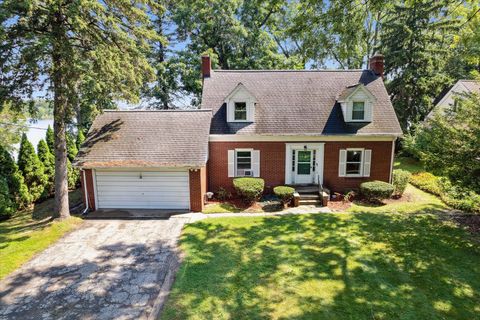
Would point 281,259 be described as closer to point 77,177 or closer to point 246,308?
point 246,308

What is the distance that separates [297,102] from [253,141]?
3.74m

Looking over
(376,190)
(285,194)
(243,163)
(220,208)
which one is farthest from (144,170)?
(376,190)

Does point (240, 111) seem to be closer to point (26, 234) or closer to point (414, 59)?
point (26, 234)

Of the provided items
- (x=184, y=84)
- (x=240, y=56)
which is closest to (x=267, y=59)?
(x=240, y=56)

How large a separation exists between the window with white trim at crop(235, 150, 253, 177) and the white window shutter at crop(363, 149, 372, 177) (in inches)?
243


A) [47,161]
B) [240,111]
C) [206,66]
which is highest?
[206,66]

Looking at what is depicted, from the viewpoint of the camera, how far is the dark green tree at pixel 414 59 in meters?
24.0

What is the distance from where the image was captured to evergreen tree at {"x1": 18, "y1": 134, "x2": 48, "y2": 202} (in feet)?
44.7

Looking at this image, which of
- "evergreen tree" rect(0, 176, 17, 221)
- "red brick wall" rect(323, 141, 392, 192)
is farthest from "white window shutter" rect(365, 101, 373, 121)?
"evergreen tree" rect(0, 176, 17, 221)

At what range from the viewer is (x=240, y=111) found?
15102 mm

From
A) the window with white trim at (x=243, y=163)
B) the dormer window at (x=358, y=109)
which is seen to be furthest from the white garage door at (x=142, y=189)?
the dormer window at (x=358, y=109)

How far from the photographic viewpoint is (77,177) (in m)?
17.3

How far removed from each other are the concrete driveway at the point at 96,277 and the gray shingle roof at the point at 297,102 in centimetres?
730

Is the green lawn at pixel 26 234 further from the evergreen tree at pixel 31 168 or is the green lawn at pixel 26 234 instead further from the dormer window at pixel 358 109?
the dormer window at pixel 358 109
